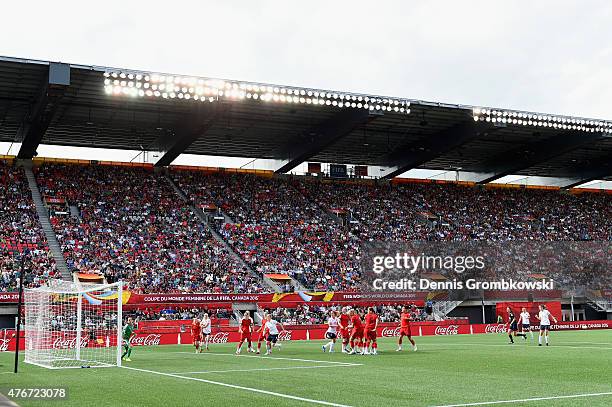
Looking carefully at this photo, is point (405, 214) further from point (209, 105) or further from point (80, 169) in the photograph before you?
point (80, 169)

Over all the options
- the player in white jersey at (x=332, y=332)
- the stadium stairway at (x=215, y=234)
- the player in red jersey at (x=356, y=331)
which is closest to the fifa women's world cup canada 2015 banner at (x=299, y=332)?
the stadium stairway at (x=215, y=234)

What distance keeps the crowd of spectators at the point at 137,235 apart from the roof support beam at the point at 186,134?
2961mm

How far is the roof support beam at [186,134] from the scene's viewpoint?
4462 cm

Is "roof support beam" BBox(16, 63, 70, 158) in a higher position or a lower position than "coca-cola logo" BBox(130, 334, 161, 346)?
higher

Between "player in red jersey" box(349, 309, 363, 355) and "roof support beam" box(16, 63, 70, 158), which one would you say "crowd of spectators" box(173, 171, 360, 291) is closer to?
"roof support beam" box(16, 63, 70, 158)

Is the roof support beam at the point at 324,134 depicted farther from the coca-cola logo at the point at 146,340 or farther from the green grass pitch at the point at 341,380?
the green grass pitch at the point at 341,380

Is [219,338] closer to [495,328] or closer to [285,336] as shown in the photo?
[285,336]

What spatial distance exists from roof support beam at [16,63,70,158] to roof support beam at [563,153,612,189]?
A: 146 feet

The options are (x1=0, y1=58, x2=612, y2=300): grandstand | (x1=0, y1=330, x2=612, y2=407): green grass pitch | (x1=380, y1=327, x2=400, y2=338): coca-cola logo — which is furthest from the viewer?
(x1=380, y1=327, x2=400, y2=338): coca-cola logo

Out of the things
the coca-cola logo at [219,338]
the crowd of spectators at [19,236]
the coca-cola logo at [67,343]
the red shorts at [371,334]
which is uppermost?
the crowd of spectators at [19,236]

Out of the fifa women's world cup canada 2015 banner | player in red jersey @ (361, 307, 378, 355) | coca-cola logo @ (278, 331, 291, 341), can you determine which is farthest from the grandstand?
player in red jersey @ (361, 307, 378, 355)

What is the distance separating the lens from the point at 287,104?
45094mm

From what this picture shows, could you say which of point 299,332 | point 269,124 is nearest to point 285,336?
point 299,332

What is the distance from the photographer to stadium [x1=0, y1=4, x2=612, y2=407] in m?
36.4
